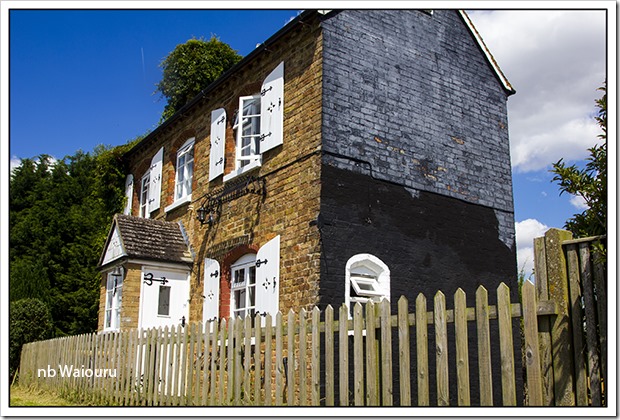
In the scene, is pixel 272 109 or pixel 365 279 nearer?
pixel 365 279

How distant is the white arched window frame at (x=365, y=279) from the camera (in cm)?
1002

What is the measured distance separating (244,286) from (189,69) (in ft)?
50.1

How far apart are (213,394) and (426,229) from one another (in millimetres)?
5297

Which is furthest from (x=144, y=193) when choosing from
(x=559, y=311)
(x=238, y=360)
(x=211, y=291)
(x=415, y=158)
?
(x=559, y=311)

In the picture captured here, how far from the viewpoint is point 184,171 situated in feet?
49.5

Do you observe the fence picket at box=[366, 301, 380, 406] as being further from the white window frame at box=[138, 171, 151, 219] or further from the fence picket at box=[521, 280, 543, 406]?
the white window frame at box=[138, 171, 151, 219]

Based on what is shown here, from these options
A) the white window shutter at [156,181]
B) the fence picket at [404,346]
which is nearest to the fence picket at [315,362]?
the fence picket at [404,346]

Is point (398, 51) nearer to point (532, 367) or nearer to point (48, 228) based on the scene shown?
point (532, 367)

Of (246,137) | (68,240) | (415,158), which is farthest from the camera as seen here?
(68,240)

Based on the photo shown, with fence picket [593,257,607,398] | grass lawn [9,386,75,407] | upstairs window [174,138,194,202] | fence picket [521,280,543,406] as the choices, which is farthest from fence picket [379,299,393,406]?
upstairs window [174,138,194,202]

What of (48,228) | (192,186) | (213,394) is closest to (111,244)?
(192,186)

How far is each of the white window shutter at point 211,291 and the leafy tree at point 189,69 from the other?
13.5 m

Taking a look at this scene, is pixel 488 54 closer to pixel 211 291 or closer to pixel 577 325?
pixel 211 291

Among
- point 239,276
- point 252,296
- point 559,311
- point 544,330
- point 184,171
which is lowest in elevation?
point 544,330
